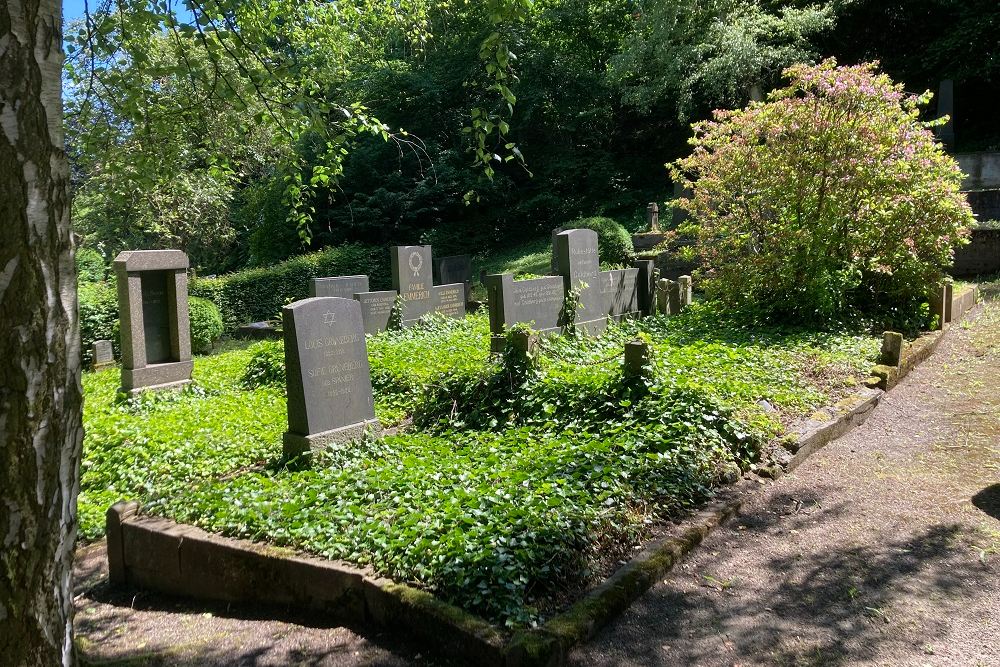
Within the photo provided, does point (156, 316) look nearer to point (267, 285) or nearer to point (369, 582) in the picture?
point (369, 582)

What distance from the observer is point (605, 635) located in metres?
3.76

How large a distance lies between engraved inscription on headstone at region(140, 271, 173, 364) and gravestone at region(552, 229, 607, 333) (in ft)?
19.6

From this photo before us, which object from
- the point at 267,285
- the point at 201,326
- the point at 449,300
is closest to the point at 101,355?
the point at 201,326

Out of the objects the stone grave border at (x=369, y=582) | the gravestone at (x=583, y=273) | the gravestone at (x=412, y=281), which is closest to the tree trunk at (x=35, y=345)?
the stone grave border at (x=369, y=582)

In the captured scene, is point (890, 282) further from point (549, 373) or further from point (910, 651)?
point (910, 651)

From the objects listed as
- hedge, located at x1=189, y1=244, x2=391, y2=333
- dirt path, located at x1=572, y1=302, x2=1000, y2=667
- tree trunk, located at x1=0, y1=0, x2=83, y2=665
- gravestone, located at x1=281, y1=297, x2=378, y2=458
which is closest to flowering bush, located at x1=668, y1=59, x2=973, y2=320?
dirt path, located at x1=572, y1=302, x2=1000, y2=667

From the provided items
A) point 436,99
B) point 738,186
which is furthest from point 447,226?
point 738,186

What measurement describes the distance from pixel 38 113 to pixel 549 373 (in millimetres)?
5952

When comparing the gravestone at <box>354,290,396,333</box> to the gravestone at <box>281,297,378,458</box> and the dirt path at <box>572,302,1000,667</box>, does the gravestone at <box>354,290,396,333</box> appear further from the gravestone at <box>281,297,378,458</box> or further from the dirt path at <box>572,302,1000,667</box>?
the dirt path at <box>572,302,1000,667</box>

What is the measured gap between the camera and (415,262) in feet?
47.9

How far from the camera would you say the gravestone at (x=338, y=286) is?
14008mm

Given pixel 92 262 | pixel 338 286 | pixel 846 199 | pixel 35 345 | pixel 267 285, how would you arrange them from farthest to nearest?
pixel 92 262
pixel 267 285
pixel 338 286
pixel 846 199
pixel 35 345

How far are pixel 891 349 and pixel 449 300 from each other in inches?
346

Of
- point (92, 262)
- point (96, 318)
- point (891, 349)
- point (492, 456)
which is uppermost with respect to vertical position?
point (92, 262)
